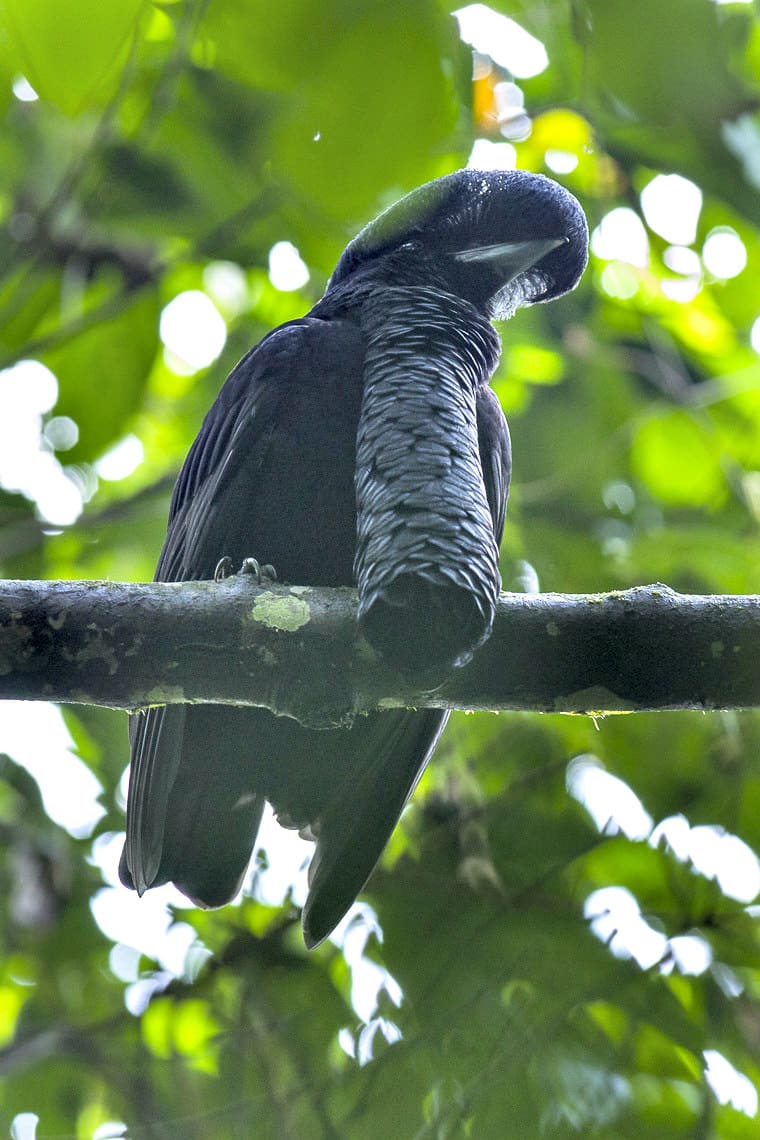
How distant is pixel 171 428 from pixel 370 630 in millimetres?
4112

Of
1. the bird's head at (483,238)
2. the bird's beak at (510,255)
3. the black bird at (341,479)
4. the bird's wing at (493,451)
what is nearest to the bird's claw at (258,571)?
the black bird at (341,479)

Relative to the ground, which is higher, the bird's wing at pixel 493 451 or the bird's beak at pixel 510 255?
the bird's beak at pixel 510 255

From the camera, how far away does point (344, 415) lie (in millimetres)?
2926

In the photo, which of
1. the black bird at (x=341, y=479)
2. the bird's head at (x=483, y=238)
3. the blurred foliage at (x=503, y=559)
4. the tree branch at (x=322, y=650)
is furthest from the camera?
the bird's head at (x=483, y=238)

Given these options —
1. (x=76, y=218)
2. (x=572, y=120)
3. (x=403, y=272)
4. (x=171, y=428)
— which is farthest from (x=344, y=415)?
(x=171, y=428)

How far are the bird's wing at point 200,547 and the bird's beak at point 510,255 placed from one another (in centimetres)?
64

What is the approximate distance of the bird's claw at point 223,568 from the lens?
2814mm

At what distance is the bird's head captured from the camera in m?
3.46

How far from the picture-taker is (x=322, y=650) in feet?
7.44

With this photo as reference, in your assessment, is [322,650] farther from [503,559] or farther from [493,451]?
[503,559]

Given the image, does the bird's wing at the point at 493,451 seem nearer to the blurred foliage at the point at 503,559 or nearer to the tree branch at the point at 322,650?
the blurred foliage at the point at 503,559

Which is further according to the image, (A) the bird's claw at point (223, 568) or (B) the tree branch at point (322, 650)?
(A) the bird's claw at point (223, 568)

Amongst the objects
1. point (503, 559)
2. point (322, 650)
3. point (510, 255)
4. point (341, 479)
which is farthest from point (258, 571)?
point (503, 559)

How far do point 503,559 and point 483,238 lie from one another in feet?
4.51
